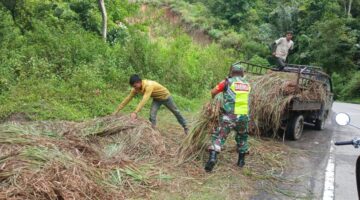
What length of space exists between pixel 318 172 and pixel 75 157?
389cm

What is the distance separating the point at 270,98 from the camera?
8344 millimetres

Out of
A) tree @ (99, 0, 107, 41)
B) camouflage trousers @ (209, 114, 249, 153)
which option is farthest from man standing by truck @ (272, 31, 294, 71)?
tree @ (99, 0, 107, 41)

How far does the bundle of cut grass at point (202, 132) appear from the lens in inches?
256

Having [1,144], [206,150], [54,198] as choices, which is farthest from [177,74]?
[54,198]

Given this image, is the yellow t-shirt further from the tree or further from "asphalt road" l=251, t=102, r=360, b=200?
the tree

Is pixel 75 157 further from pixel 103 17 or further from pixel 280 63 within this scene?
pixel 103 17

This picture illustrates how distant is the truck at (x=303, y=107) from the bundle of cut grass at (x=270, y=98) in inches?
5.4

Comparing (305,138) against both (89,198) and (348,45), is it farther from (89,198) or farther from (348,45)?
(348,45)

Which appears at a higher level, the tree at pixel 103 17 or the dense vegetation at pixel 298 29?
the tree at pixel 103 17

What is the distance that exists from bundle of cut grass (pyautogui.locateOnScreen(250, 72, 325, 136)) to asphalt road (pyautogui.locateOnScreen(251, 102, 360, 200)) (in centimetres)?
67

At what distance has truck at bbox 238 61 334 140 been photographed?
28.2 feet

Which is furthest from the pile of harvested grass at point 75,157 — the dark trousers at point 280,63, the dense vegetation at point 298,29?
the dense vegetation at point 298,29

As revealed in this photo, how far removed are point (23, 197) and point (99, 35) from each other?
39.2 feet

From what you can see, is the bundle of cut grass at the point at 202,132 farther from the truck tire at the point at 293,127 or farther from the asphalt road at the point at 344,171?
the truck tire at the point at 293,127
